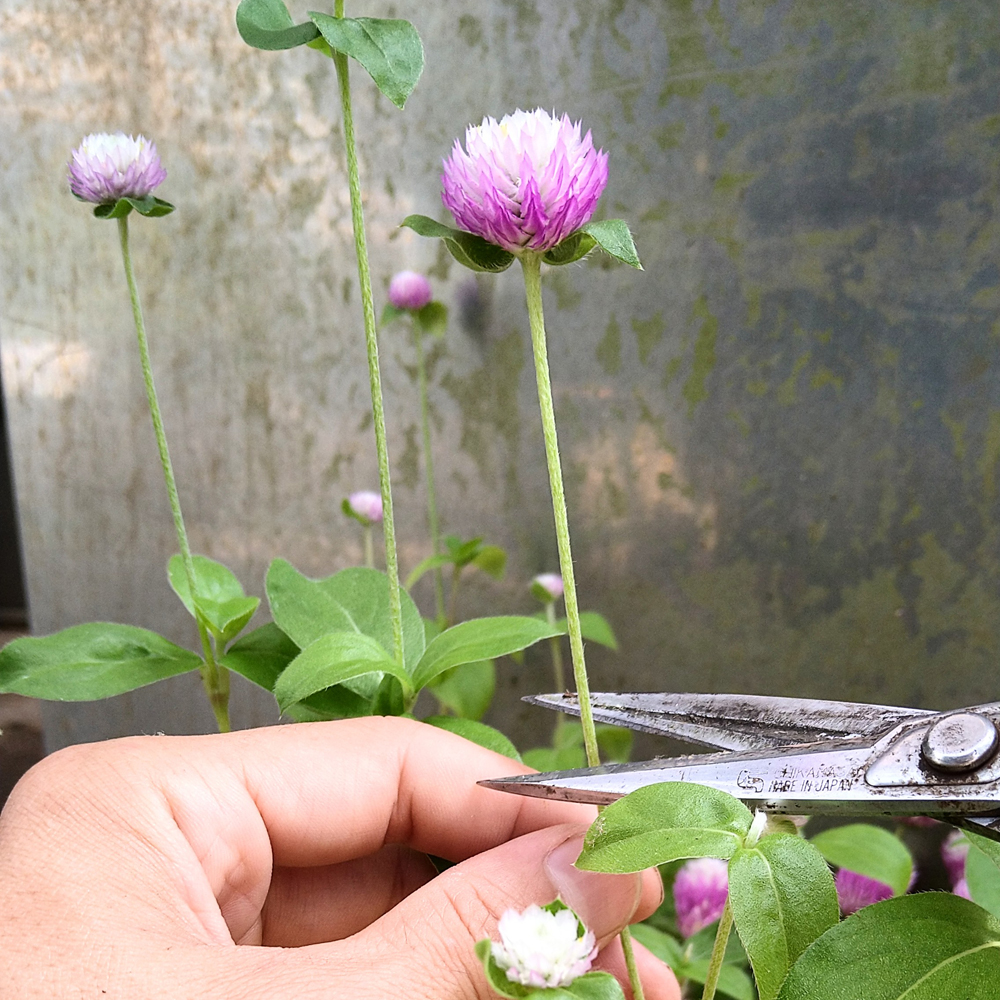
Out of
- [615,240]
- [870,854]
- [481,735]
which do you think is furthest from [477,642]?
[870,854]

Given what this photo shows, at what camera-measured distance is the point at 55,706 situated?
0.83 metres

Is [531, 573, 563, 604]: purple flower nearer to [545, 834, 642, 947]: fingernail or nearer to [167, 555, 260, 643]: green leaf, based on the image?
[167, 555, 260, 643]: green leaf

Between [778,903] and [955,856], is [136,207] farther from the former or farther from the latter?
[955,856]

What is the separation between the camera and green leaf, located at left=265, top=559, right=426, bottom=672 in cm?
37

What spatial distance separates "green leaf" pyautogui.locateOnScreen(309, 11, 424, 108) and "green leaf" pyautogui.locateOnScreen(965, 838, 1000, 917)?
0.32m

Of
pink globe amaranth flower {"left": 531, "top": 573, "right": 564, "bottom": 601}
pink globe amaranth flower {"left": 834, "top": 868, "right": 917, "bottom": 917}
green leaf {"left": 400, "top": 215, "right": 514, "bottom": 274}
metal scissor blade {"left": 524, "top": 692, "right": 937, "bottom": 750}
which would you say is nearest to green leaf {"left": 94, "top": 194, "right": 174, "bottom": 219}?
green leaf {"left": 400, "top": 215, "right": 514, "bottom": 274}

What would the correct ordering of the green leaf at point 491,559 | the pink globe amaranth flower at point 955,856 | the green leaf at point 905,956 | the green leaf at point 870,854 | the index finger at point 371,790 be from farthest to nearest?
the green leaf at point 491,559, the pink globe amaranth flower at point 955,856, the green leaf at point 870,854, the index finger at point 371,790, the green leaf at point 905,956

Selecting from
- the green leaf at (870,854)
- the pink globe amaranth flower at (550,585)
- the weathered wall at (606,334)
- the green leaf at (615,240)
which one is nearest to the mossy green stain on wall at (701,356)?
the weathered wall at (606,334)

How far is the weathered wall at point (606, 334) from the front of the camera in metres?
0.56

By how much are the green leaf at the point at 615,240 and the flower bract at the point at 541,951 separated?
0.52ft

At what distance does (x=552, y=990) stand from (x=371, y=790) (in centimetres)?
13

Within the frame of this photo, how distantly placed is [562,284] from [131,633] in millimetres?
377

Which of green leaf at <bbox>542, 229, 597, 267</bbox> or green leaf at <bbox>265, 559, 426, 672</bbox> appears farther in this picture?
green leaf at <bbox>265, 559, 426, 672</bbox>

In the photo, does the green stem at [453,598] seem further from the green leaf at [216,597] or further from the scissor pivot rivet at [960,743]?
the scissor pivot rivet at [960,743]
